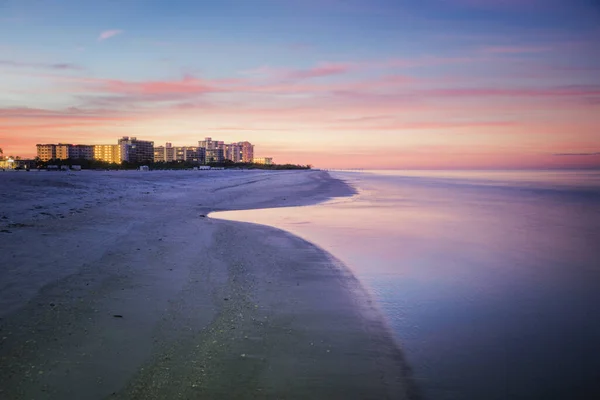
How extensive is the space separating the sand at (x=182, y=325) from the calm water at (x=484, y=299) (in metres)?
0.53

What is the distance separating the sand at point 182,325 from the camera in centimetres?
369

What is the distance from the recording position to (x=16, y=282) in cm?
593

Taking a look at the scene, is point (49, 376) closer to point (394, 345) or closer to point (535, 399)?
point (394, 345)

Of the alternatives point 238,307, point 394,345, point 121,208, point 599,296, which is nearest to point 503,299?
point 599,296

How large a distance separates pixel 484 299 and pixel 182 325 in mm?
5201

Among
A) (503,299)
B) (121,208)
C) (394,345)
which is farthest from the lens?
(121,208)

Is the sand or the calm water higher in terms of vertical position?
the sand

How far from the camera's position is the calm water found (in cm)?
431

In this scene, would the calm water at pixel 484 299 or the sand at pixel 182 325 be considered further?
the calm water at pixel 484 299

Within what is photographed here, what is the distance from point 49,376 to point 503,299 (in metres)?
6.84

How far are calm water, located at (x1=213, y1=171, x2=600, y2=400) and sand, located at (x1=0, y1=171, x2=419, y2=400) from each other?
0.53 metres

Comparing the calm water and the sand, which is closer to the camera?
the sand

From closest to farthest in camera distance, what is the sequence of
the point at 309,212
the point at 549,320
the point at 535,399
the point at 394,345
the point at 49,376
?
the point at 49,376, the point at 535,399, the point at 394,345, the point at 549,320, the point at 309,212

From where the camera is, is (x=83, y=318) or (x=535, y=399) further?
(x=83, y=318)
